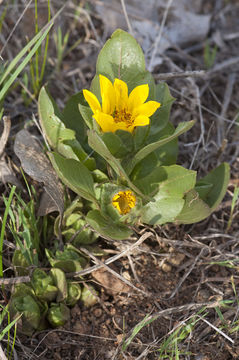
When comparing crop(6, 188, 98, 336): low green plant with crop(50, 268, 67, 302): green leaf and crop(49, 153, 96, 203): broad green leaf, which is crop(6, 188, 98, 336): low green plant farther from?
crop(49, 153, 96, 203): broad green leaf

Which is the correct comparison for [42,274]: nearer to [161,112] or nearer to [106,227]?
[106,227]

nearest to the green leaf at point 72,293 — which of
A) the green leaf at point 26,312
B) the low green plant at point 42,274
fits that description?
Result: the low green plant at point 42,274

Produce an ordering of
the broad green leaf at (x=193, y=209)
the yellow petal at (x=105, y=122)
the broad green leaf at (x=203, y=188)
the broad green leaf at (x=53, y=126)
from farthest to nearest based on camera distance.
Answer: the broad green leaf at (x=203, y=188) → the broad green leaf at (x=53, y=126) → the broad green leaf at (x=193, y=209) → the yellow petal at (x=105, y=122)

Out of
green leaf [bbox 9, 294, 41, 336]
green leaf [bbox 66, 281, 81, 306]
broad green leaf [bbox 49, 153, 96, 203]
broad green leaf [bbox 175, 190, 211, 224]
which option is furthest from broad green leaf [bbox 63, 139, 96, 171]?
green leaf [bbox 9, 294, 41, 336]

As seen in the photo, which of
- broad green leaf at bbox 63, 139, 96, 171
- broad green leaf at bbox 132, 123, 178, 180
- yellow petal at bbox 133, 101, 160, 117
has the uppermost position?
yellow petal at bbox 133, 101, 160, 117

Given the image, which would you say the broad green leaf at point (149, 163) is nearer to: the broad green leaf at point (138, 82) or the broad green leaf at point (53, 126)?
the broad green leaf at point (138, 82)
